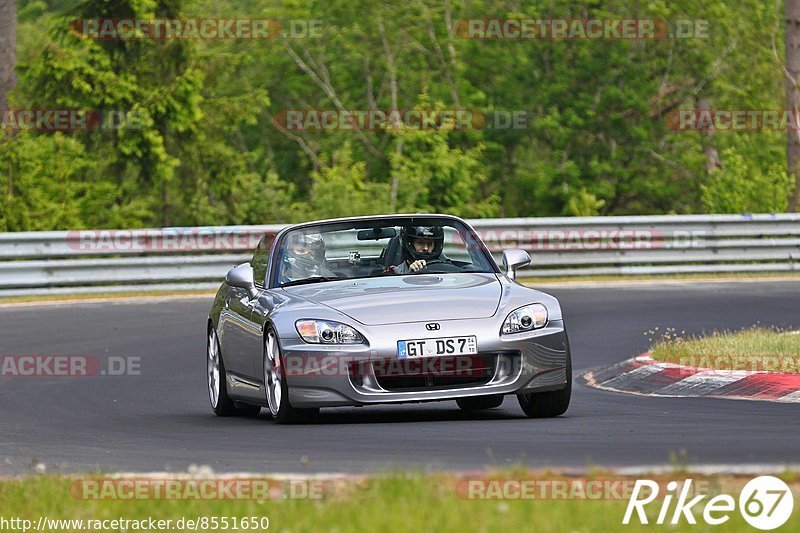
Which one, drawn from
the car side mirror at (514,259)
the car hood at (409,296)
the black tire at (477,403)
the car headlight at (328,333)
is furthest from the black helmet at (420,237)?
the car headlight at (328,333)

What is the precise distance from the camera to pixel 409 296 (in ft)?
35.2

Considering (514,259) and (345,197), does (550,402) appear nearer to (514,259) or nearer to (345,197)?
(514,259)

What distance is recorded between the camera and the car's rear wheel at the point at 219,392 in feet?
40.3

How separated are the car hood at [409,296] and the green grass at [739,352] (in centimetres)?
236

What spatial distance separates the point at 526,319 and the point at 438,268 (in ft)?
4.43

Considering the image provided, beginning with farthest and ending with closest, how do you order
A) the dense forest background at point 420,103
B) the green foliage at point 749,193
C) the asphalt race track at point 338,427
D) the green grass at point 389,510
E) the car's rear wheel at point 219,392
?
the dense forest background at point 420,103 < the green foliage at point 749,193 < the car's rear wheel at point 219,392 < the asphalt race track at point 338,427 < the green grass at point 389,510

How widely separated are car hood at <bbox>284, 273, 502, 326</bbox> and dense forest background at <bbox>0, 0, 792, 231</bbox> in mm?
19703

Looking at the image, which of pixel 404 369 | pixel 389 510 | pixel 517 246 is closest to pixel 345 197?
pixel 517 246

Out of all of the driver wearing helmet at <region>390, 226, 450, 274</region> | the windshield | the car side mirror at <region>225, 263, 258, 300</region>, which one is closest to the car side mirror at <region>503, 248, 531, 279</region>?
the windshield

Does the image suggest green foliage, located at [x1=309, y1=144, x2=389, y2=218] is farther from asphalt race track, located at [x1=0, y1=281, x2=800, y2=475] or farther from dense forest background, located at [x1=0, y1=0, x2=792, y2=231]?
asphalt race track, located at [x1=0, y1=281, x2=800, y2=475]

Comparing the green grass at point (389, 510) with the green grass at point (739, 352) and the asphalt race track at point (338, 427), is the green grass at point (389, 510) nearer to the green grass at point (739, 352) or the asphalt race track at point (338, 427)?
the asphalt race track at point (338, 427)

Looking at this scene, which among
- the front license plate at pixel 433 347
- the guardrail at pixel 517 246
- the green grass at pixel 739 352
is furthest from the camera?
the guardrail at pixel 517 246

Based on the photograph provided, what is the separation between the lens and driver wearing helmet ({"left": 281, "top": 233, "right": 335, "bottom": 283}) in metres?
11.7

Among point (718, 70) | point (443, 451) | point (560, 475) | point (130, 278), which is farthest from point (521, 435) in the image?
point (718, 70)
